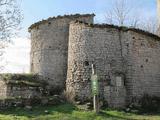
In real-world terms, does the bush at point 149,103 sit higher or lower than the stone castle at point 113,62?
lower

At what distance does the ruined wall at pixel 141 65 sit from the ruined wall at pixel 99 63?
413 millimetres

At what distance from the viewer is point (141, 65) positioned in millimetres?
21266

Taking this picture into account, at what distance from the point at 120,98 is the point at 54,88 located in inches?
178

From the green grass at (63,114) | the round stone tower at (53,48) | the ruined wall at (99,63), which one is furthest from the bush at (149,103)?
the round stone tower at (53,48)

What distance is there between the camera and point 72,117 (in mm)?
17250

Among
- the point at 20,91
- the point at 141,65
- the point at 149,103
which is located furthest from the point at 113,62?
the point at 20,91

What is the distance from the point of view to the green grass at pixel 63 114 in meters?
17.2

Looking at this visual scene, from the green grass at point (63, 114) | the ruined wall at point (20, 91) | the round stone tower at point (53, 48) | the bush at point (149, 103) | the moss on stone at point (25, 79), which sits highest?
the round stone tower at point (53, 48)

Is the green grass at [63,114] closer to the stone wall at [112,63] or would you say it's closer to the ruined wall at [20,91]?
the stone wall at [112,63]

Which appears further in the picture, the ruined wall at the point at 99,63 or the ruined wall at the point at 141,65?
the ruined wall at the point at 141,65

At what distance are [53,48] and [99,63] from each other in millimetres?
4310

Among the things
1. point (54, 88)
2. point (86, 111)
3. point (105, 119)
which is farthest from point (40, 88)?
point (105, 119)

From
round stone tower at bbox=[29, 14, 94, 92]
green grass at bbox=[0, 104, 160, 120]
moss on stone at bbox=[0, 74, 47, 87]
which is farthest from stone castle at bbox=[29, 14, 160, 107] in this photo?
moss on stone at bbox=[0, 74, 47, 87]

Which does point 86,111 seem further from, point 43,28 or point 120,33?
point 43,28
